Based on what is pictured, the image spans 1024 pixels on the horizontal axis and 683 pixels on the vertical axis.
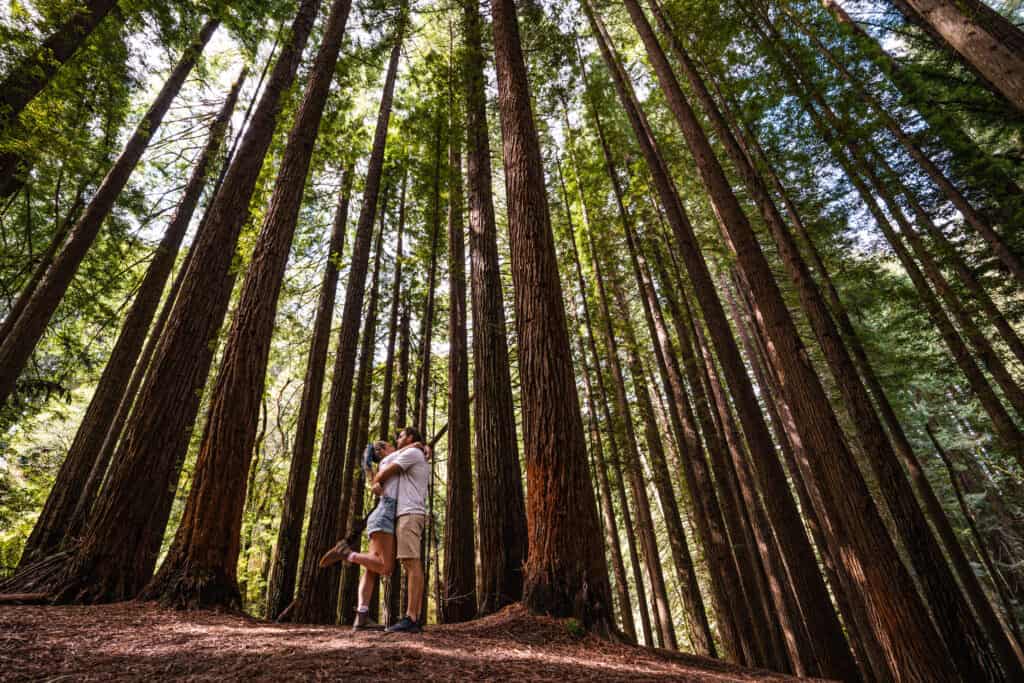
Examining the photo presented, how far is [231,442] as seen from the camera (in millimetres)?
3678

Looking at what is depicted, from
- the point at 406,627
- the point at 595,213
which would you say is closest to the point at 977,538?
the point at 595,213

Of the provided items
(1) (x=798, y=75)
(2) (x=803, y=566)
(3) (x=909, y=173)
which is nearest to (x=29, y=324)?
(2) (x=803, y=566)

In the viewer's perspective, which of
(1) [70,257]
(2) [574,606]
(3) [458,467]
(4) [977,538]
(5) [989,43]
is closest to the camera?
(2) [574,606]

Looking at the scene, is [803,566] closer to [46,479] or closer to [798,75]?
[798,75]

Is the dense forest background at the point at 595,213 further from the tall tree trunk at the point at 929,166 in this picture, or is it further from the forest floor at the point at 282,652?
the forest floor at the point at 282,652

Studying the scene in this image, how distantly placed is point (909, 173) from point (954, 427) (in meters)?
20.7

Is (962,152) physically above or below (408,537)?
above

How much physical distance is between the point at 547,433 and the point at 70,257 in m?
7.87

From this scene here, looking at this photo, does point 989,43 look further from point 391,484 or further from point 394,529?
point 394,529

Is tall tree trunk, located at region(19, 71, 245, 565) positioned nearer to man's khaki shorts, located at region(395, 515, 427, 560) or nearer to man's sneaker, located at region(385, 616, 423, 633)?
man's khaki shorts, located at region(395, 515, 427, 560)

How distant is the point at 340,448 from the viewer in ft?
21.8

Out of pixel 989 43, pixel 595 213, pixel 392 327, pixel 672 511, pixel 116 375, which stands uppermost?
pixel 595 213

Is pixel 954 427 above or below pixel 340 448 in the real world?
above

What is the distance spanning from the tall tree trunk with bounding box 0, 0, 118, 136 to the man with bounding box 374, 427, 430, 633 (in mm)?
6739
